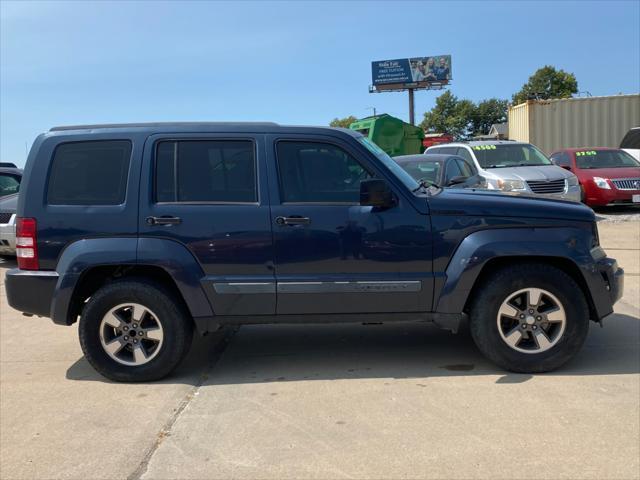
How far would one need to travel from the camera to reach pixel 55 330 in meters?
6.14

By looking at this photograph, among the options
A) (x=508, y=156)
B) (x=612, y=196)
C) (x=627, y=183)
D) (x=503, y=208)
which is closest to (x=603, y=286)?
(x=503, y=208)

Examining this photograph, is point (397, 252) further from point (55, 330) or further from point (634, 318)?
point (55, 330)

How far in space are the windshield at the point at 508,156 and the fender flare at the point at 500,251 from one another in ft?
26.5

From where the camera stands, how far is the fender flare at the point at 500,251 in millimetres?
4309

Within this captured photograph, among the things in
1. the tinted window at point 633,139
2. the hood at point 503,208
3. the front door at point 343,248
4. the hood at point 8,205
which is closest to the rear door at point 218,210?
the front door at point 343,248

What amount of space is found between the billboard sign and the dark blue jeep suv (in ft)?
254

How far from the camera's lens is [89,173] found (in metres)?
4.49

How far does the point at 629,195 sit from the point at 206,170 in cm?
1167

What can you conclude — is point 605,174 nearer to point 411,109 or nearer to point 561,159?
point 561,159

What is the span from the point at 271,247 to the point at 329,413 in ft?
4.14

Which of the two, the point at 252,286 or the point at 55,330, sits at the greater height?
the point at 252,286

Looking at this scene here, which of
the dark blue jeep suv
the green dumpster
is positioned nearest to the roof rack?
the dark blue jeep suv

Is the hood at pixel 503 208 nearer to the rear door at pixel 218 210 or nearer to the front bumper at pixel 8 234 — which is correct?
the rear door at pixel 218 210

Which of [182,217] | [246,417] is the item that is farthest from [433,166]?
[246,417]
